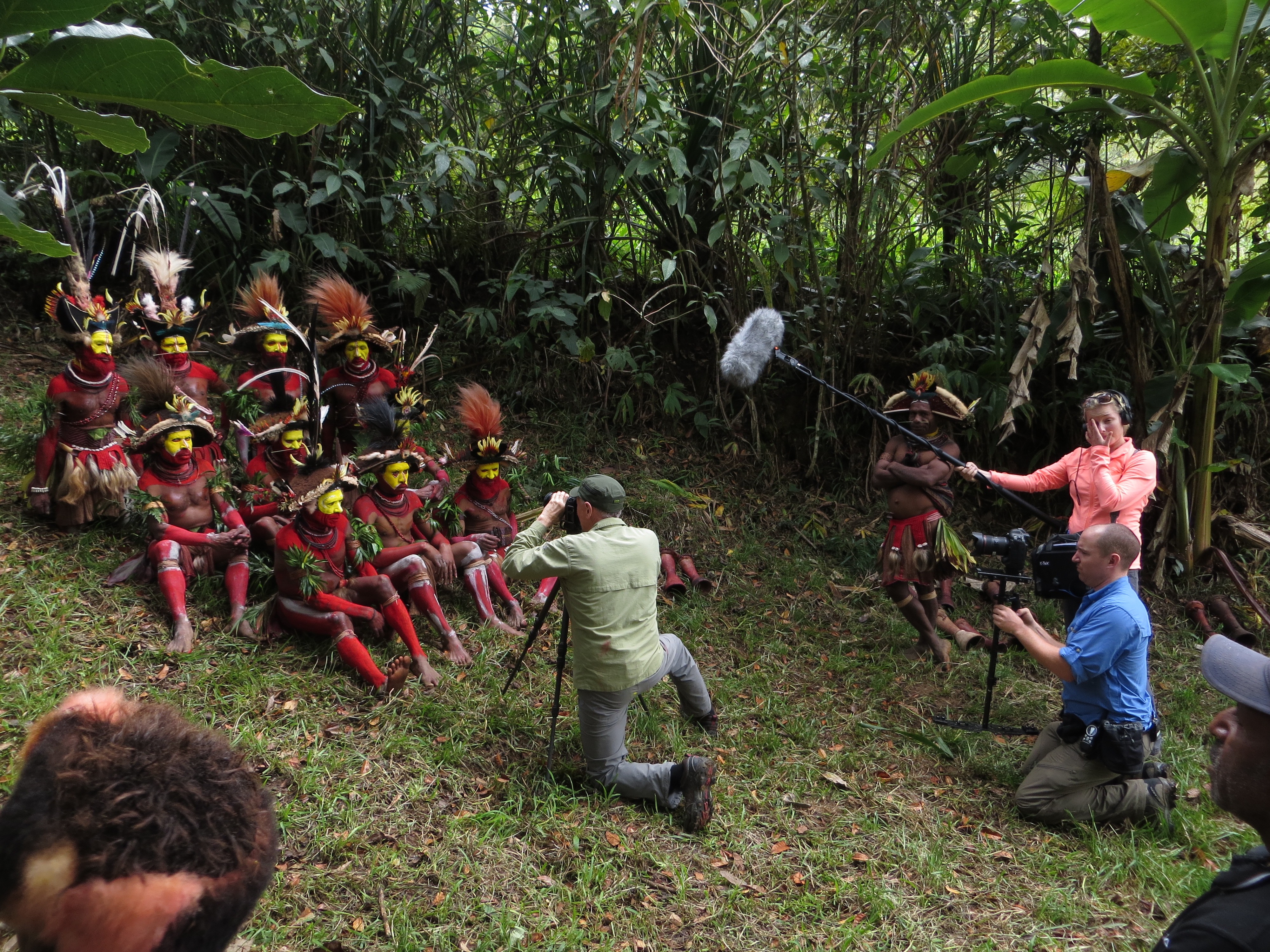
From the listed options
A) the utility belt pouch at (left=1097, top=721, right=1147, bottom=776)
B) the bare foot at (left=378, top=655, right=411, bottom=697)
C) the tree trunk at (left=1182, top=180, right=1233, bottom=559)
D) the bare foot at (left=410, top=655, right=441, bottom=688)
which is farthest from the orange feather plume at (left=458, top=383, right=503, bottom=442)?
the tree trunk at (left=1182, top=180, right=1233, bottom=559)

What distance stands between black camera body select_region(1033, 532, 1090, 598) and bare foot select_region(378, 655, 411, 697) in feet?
10.8

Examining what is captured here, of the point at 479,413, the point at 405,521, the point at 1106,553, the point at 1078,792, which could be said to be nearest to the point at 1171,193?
the point at 1106,553

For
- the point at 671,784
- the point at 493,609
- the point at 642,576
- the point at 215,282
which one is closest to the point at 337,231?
the point at 215,282

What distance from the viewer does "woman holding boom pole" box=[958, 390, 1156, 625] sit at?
188 inches

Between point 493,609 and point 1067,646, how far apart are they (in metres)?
3.36

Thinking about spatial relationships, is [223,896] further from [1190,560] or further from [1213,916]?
[1190,560]

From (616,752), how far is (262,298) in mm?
3868

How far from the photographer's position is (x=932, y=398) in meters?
5.96

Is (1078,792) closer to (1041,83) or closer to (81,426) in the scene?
(1041,83)

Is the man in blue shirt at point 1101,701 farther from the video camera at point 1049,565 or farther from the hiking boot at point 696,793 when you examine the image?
the hiking boot at point 696,793

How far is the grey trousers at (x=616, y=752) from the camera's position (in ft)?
A: 13.2

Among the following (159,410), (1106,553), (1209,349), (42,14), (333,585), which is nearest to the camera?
(42,14)

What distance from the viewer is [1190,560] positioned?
650 centimetres

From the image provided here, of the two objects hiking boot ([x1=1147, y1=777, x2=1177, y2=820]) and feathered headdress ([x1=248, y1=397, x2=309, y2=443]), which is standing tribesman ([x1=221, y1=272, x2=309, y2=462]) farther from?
hiking boot ([x1=1147, y1=777, x2=1177, y2=820])
